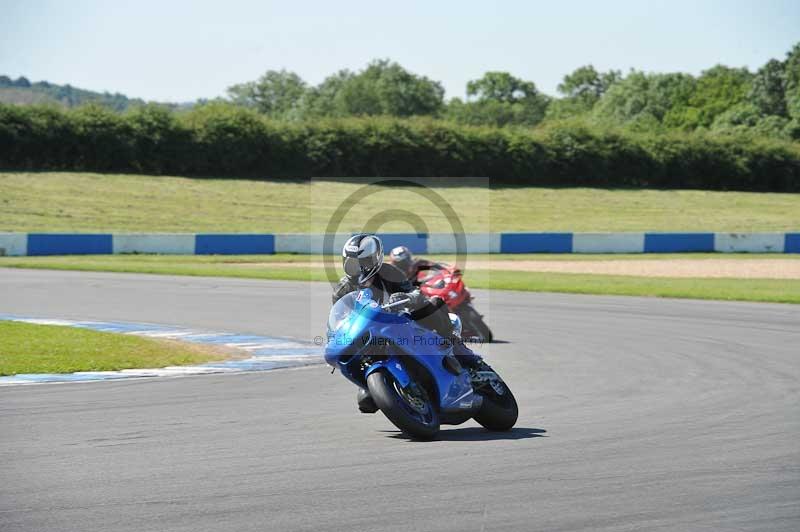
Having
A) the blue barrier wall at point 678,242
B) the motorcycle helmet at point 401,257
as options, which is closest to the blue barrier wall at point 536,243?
the blue barrier wall at point 678,242

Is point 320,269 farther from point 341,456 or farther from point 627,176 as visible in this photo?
point 627,176

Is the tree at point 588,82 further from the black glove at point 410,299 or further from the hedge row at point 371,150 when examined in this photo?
the black glove at point 410,299

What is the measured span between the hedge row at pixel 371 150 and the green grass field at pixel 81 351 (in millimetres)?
34889

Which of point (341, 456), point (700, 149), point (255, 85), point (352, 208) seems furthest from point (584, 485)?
Answer: point (255, 85)

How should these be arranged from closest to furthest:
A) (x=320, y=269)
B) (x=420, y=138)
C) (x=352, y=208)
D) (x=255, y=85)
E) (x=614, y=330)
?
(x=614, y=330), (x=320, y=269), (x=352, y=208), (x=420, y=138), (x=255, y=85)

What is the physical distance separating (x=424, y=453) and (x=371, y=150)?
162ft

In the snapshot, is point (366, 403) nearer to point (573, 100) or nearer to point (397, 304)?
point (397, 304)

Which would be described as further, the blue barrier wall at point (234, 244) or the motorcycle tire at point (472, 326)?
the blue barrier wall at point (234, 244)

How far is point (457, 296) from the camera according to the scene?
48.4ft

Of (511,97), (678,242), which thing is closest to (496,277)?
(678,242)

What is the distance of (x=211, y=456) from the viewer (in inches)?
285

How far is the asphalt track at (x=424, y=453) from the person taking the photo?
577cm

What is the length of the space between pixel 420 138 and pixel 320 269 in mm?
29265

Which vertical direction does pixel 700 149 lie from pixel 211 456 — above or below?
above
